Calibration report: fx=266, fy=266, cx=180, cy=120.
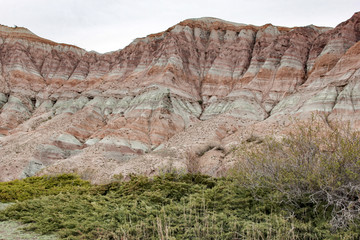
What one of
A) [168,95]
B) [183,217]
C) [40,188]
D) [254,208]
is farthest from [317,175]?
[168,95]

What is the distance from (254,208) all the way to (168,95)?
118ft

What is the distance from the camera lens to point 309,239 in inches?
298

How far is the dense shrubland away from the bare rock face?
1167 centimetres

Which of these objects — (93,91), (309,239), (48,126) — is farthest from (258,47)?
(309,239)

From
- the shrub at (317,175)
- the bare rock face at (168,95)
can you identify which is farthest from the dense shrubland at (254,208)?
the bare rock face at (168,95)

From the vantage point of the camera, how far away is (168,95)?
44.4m

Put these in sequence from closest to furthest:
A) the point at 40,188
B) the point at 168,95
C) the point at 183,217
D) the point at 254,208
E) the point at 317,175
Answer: the point at 317,175 → the point at 183,217 → the point at 254,208 → the point at 40,188 → the point at 168,95

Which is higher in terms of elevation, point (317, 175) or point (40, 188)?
point (317, 175)

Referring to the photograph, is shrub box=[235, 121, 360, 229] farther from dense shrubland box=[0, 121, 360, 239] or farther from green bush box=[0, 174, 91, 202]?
green bush box=[0, 174, 91, 202]

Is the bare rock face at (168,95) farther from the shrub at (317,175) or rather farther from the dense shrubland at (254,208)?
the shrub at (317,175)

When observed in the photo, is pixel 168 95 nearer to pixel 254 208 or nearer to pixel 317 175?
pixel 254 208

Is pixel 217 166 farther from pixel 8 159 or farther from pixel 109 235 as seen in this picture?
pixel 8 159

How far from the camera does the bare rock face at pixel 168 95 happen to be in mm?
33000

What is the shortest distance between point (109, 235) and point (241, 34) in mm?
58676
